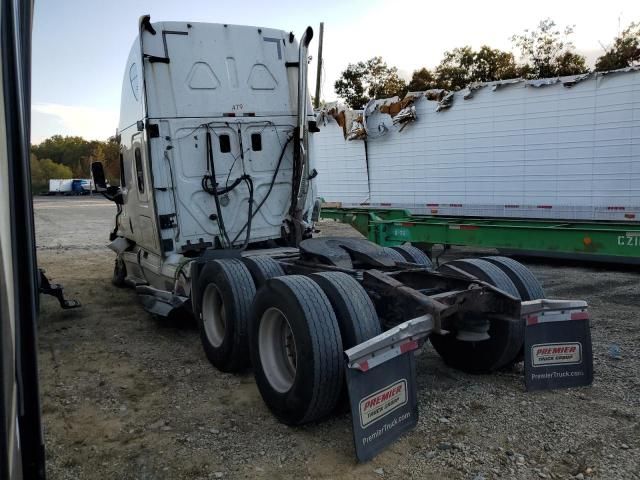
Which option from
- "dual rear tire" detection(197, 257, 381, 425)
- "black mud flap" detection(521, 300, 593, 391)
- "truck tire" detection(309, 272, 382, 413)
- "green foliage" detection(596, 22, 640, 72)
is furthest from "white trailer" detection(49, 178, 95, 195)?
"black mud flap" detection(521, 300, 593, 391)

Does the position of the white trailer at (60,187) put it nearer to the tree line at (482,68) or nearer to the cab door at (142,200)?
the tree line at (482,68)

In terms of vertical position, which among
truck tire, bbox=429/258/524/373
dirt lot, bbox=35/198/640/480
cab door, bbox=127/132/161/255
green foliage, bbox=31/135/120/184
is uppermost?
green foliage, bbox=31/135/120/184

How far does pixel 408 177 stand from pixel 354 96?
61.9 feet

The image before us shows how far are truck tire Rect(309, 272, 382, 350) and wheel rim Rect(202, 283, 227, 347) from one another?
1.59 meters

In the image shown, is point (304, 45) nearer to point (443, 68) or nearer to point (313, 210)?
point (313, 210)

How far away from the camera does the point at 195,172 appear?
5980 mm

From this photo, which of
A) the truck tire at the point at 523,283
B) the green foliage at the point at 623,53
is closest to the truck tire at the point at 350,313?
the truck tire at the point at 523,283

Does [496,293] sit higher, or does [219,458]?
[496,293]

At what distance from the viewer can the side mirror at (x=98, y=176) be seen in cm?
719

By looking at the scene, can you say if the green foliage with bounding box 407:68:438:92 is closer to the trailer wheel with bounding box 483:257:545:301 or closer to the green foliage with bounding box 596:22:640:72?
the green foliage with bounding box 596:22:640:72

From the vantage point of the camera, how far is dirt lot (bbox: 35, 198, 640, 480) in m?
3.02

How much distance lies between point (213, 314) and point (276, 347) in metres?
1.28

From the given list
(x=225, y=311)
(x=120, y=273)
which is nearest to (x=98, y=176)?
(x=120, y=273)

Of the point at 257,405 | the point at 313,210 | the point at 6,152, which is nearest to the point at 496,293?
the point at 257,405
